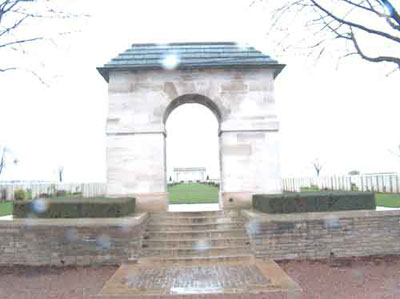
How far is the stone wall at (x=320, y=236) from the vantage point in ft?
25.3

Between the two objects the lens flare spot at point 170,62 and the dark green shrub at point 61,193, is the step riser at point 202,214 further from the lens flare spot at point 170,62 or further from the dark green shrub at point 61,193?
the dark green shrub at point 61,193

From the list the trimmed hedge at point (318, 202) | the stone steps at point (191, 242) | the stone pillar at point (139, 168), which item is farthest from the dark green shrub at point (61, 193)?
the trimmed hedge at point (318, 202)

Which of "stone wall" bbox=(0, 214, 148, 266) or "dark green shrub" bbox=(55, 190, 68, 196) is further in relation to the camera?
"dark green shrub" bbox=(55, 190, 68, 196)

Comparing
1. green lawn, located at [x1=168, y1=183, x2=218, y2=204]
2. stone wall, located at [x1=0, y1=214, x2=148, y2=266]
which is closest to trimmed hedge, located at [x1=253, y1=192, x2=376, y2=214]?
stone wall, located at [x1=0, y1=214, x2=148, y2=266]

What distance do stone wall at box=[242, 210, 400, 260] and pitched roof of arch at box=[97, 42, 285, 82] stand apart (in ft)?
15.6

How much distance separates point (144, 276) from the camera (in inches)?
255

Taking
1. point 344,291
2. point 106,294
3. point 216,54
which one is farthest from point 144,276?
point 216,54

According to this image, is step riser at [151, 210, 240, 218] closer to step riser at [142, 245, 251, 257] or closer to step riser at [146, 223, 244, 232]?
step riser at [146, 223, 244, 232]

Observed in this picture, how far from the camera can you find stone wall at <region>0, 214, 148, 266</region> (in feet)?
24.7

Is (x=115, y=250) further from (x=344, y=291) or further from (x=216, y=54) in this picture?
(x=216, y=54)

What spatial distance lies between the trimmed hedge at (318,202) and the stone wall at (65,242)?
311cm

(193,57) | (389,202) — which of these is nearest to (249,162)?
(193,57)

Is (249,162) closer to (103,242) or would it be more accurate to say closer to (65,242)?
(103,242)

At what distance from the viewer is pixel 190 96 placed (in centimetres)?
1095
